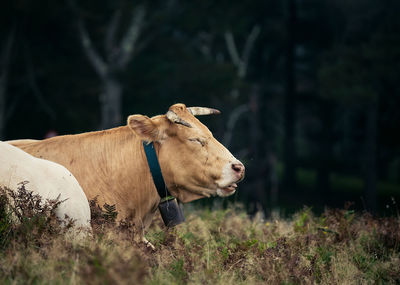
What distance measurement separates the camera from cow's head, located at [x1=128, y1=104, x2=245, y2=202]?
15.1 feet

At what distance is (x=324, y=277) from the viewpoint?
4117 mm

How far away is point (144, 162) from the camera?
4781mm

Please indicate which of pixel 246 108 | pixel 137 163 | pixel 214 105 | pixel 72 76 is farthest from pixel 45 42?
pixel 137 163

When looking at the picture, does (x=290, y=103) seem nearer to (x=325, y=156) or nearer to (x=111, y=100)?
(x=325, y=156)

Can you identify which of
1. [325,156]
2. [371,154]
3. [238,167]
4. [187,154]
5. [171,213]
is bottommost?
[325,156]

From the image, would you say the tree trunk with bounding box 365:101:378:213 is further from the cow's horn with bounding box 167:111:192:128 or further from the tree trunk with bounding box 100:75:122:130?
the cow's horn with bounding box 167:111:192:128

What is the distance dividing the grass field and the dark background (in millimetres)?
10040

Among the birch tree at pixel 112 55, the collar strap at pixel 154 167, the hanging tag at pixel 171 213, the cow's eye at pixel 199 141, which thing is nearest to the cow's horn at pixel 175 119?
the cow's eye at pixel 199 141

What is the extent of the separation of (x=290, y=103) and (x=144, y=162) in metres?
20.8

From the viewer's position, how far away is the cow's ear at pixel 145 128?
4.57m

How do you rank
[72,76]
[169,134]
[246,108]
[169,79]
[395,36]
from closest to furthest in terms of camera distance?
[169,134] → [395,36] → [72,76] → [169,79] → [246,108]

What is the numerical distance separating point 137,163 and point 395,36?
14933mm

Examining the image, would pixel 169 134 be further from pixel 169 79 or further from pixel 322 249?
pixel 169 79

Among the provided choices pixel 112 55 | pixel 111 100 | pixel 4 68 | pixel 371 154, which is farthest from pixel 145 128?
pixel 112 55
